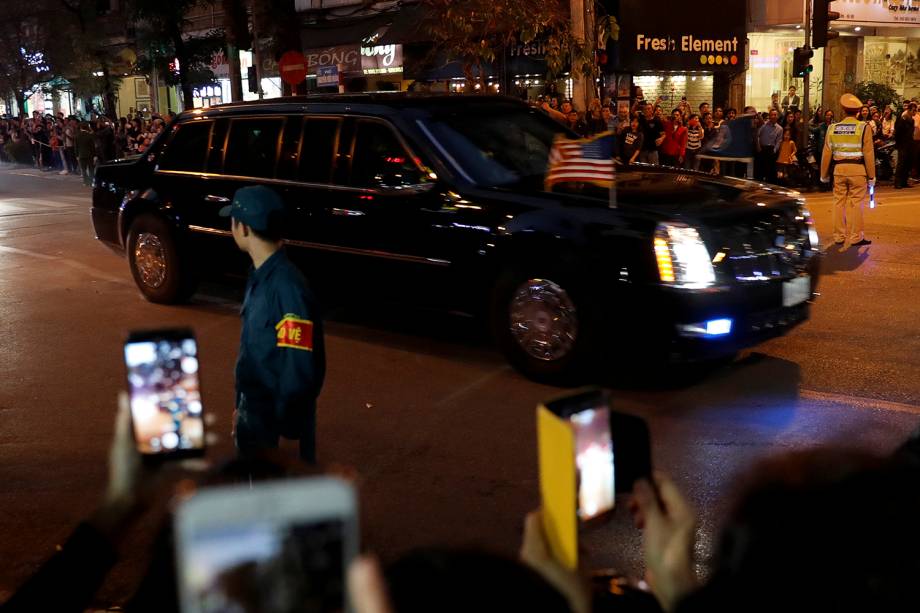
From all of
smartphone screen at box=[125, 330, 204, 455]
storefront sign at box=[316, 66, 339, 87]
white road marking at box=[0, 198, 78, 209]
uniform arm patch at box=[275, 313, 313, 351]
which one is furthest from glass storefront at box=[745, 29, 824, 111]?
smartphone screen at box=[125, 330, 204, 455]

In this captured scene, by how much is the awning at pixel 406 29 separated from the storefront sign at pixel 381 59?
746 millimetres

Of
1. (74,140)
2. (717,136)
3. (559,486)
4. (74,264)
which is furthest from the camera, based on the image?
(74,140)

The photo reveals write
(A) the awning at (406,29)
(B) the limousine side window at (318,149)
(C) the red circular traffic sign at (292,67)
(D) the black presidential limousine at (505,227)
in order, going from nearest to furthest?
(D) the black presidential limousine at (505,227) < (B) the limousine side window at (318,149) < (C) the red circular traffic sign at (292,67) < (A) the awning at (406,29)

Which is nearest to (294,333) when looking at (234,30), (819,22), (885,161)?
(819,22)

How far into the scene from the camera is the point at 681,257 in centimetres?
669

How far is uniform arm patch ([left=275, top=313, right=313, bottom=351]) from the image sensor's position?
395cm

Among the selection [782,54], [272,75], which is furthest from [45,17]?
[782,54]

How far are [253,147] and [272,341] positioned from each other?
18.0ft

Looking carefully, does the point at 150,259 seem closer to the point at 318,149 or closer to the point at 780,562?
the point at 318,149

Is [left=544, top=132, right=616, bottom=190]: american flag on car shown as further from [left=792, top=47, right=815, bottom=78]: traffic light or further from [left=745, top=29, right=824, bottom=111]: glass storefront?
[left=745, top=29, right=824, bottom=111]: glass storefront

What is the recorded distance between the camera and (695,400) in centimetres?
687

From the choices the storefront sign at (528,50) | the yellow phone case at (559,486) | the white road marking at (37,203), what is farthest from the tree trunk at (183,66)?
the yellow phone case at (559,486)

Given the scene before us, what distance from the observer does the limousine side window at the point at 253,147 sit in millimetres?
9008

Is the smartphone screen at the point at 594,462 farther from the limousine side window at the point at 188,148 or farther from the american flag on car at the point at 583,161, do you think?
the limousine side window at the point at 188,148
